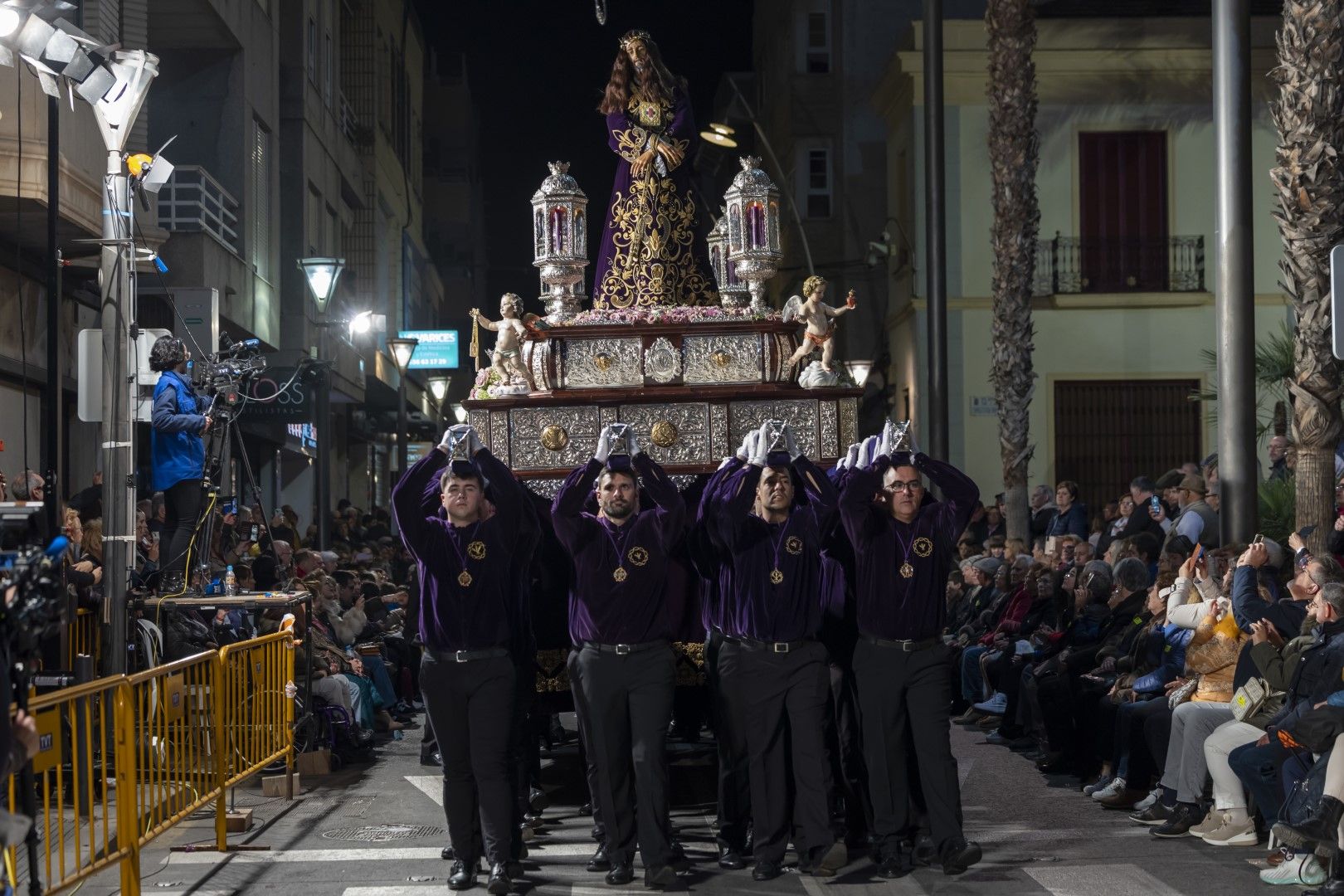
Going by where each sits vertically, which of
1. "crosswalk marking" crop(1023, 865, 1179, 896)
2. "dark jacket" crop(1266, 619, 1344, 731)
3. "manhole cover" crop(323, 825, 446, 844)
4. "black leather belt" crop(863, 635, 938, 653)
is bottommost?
"manhole cover" crop(323, 825, 446, 844)

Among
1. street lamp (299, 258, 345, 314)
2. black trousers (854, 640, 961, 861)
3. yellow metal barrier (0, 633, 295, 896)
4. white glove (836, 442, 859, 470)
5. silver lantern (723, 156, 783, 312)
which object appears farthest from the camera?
street lamp (299, 258, 345, 314)

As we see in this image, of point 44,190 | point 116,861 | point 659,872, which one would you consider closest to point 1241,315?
point 659,872

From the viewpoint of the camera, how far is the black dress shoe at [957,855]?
356 inches

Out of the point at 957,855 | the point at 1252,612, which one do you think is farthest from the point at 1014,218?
the point at 957,855

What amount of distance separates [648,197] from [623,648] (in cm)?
445

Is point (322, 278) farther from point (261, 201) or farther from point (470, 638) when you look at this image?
point (470, 638)

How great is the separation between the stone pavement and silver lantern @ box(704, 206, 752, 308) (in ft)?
11.1

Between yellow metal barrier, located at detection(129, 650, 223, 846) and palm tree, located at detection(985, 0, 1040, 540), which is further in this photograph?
palm tree, located at detection(985, 0, 1040, 540)

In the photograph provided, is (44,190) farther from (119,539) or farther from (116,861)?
(116,861)

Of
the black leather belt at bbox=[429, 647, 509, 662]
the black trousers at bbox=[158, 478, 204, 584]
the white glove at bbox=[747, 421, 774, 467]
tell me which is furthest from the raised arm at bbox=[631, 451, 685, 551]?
the black trousers at bbox=[158, 478, 204, 584]

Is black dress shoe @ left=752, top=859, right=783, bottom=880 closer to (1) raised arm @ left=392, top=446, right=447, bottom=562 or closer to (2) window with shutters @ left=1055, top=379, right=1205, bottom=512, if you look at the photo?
(1) raised arm @ left=392, top=446, right=447, bottom=562

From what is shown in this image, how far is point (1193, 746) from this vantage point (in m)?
10.1

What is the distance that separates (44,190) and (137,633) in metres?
5.22

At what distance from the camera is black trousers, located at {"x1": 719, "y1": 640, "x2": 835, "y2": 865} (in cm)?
905
